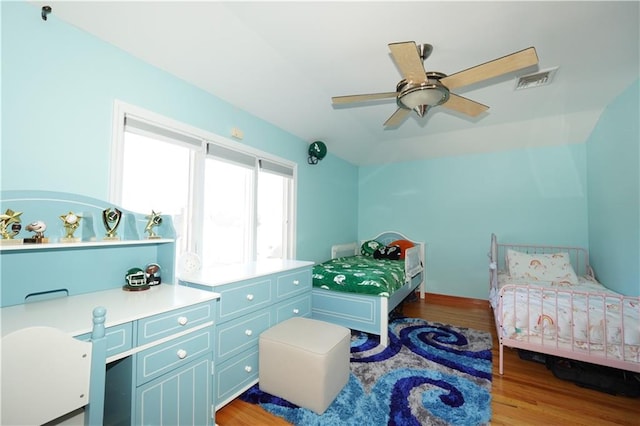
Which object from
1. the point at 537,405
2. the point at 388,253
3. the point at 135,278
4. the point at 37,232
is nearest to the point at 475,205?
the point at 388,253

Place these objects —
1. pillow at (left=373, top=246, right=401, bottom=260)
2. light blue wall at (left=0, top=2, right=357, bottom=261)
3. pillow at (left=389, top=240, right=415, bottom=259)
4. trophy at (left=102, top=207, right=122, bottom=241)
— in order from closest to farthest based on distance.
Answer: light blue wall at (left=0, top=2, right=357, bottom=261) < trophy at (left=102, top=207, right=122, bottom=241) < pillow at (left=373, top=246, right=401, bottom=260) < pillow at (left=389, top=240, right=415, bottom=259)

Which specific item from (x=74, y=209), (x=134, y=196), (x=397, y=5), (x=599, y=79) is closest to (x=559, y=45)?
(x=599, y=79)

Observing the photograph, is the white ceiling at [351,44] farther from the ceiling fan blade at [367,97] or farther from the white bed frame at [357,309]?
the white bed frame at [357,309]

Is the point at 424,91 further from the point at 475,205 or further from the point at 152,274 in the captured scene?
the point at 475,205

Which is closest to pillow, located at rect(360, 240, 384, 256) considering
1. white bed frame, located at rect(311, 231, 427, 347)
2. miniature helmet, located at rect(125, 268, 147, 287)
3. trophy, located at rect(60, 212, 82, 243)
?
Result: white bed frame, located at rect(311, 231, 427, 347)

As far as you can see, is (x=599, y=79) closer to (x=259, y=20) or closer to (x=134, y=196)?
(x=259, y=20)

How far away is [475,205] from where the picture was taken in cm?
411

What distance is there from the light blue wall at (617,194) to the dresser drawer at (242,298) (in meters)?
3.09

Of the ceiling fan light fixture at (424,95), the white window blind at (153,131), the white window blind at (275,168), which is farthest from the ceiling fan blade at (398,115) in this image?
the white window blind at (153,131)

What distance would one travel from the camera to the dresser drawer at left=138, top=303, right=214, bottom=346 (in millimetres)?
1216

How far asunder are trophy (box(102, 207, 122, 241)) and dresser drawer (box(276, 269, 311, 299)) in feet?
3.86

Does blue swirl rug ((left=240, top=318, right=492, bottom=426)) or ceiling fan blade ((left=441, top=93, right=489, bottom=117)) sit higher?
ceiling fan blade ((left=441, top=93, right=489, bottom=117))

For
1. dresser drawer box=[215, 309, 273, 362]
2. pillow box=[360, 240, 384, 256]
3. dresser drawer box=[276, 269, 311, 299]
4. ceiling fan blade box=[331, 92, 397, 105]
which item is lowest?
dresser drawer box=[215, 309, 273, 362]

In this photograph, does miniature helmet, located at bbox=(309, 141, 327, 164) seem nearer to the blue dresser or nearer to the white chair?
the blue dresser
